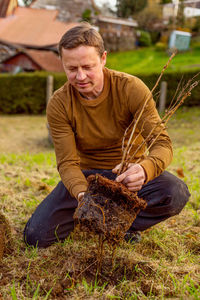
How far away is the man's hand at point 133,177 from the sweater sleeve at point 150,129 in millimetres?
50

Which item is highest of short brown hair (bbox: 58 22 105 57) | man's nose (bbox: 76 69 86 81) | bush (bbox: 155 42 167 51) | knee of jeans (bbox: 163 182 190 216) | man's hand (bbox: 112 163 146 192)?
short brown hair (bbox: 58 22 105 57)

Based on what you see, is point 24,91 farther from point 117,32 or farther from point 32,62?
point 117,32

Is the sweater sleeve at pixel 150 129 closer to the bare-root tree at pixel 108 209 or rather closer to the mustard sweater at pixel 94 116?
the mustard sweater at pixel 94 116

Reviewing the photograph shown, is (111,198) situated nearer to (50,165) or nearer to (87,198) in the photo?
(87,198)

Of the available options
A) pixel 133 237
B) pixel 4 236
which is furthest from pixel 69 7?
pixel 4 236

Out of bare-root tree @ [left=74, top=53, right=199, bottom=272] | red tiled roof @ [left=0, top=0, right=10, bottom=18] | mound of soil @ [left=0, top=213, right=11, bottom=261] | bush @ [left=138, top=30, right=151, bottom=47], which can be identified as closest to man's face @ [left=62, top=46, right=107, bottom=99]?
bare-root tree @ [left=74, top=53, right=199, bottom=272]

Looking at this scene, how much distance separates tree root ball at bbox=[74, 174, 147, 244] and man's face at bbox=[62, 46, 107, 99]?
0.74 meters

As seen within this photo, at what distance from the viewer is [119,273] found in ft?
7.26

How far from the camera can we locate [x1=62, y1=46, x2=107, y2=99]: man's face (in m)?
2.29

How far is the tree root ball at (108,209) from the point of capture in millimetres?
1952

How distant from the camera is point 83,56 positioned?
2.28m

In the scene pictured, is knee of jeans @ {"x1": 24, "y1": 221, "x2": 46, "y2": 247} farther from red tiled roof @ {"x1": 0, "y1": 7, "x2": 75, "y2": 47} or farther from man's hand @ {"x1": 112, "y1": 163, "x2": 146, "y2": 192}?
red tiled roof @ {"x1": 0, "y1": 7, "x2": 75, "y2": 47}

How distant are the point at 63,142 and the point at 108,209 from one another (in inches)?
31.7

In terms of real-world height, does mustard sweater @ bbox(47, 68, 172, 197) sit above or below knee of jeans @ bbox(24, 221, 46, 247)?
above
